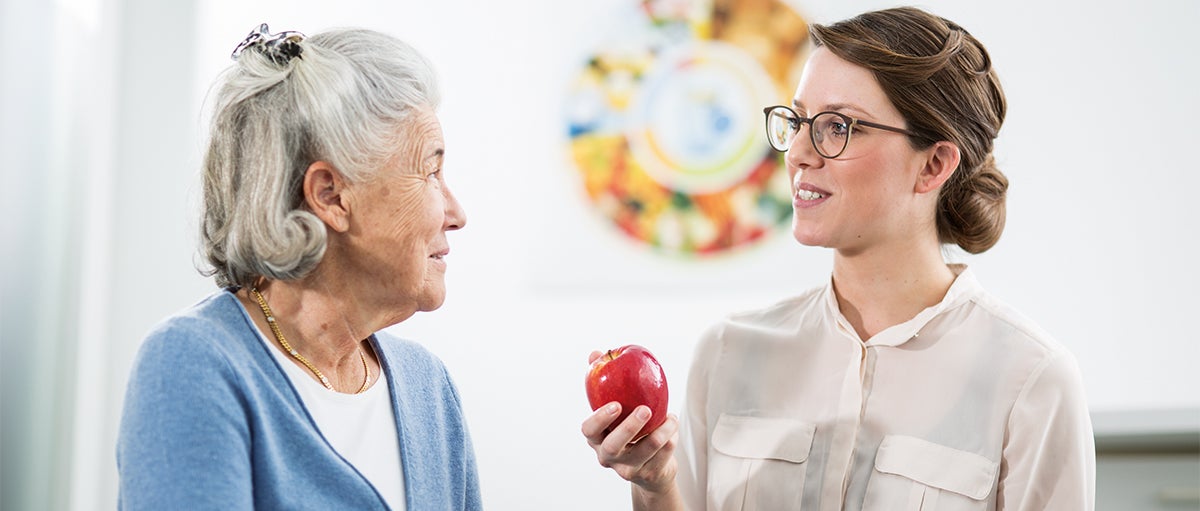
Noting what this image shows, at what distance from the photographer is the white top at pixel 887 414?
1.48 meters

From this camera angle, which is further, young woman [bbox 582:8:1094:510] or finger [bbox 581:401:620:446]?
young woman [bbox 582:8:1094:510]

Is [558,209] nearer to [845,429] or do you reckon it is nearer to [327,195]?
[845,429]

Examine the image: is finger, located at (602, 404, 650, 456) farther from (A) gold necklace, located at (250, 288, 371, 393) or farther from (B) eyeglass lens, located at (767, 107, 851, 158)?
(B) eyeglass lens, located at (767, 107, 851, 158)

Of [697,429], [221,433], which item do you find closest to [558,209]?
[697,429]

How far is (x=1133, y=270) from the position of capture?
2.61 meters

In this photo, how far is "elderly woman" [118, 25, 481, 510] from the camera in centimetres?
121

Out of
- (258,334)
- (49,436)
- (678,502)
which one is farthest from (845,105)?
(49,436)

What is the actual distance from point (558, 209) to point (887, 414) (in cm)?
148

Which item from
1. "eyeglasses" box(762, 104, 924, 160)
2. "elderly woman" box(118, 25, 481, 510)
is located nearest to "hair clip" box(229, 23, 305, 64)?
"elderly woman" box(118, 25, 481, 510)

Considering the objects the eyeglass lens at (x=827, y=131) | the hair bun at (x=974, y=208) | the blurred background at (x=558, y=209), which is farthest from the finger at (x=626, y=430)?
the blurred background at (x=558, y=209)

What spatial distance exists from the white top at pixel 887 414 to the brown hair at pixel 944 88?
0.10 m

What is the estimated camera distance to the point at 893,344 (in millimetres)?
1605

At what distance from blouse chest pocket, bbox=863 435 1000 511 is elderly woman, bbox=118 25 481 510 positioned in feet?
2.01

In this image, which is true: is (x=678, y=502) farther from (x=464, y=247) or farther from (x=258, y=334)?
(x=464, y=247)
